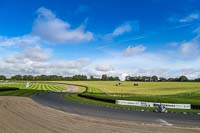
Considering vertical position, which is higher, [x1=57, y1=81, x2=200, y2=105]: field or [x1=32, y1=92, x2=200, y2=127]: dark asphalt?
[x1=57, y1=81, x2=200, y2=105]: field

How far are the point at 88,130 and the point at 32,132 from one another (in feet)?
12.8

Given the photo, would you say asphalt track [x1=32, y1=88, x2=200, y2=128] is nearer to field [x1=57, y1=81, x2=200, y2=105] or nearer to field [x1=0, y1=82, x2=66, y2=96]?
field [x1=57, y1=81, x2=200, y2=105]

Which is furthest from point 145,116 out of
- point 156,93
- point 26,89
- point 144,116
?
point 26,89

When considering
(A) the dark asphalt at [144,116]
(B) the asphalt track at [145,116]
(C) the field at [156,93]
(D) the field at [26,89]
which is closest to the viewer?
(B) the asphalt track at [145,116]

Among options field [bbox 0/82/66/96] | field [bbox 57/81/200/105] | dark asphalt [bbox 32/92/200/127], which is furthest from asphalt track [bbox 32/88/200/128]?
field [bbox 0/82/66/96]

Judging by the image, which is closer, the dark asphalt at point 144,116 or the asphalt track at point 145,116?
the asphalt track at point 145,116

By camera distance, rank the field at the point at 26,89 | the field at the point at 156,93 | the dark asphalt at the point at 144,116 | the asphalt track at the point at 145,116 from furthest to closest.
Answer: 1. the field at the point at 26,89
2. the field at the point at 156,93
3. the dark asphalt at the point at 144,116
4. the asphalt track at the point at 145,116

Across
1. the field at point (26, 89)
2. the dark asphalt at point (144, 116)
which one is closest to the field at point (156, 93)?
the field at point (26, 89)

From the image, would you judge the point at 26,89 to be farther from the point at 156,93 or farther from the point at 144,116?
the point at 144,116

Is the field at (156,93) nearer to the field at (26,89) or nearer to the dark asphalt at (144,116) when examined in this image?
the field at (26,89)

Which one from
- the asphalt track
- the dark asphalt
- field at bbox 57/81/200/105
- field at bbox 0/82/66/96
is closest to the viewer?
the asphalt track

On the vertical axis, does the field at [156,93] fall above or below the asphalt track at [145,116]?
above

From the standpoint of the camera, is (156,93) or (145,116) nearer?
(145,116)

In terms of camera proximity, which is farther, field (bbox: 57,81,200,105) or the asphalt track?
field (bbox: 57,81,200,105)
